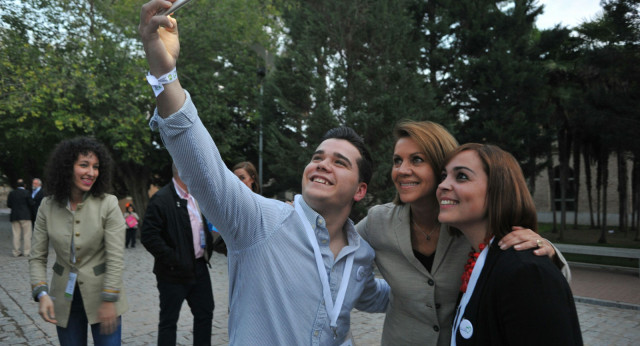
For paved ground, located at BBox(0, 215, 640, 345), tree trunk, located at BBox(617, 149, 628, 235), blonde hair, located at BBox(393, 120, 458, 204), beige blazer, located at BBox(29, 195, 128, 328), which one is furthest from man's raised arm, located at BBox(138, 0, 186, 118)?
tree trunk, located at BBox(617, 149, 628, 235)

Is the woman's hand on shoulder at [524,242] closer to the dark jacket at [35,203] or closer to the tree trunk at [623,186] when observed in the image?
the dark jacket at [35,203]

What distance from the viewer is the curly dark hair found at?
3.13 meters

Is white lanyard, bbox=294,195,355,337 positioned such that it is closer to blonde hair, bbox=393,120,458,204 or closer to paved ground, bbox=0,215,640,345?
blonde hair, bbox=393,120,458,204

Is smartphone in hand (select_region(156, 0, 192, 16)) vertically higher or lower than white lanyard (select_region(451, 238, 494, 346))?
higher

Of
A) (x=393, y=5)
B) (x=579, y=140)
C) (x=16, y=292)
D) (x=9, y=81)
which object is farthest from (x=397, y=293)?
(x=579, y=140)

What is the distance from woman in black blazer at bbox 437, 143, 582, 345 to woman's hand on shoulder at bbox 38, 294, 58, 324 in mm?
2522

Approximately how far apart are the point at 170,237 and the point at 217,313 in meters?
3.35

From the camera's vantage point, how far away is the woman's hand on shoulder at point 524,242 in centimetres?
165

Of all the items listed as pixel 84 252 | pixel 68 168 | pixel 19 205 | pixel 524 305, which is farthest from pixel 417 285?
pixel 19 205

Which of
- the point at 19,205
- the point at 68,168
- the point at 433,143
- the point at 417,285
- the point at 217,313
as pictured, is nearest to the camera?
the point at 417,285

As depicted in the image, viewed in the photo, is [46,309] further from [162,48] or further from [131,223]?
[131,223]

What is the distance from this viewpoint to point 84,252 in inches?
120

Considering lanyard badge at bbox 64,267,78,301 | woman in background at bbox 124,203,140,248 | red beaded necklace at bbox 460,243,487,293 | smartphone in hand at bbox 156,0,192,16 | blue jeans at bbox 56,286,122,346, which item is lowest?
woman in background at bbox 124,203,140,248

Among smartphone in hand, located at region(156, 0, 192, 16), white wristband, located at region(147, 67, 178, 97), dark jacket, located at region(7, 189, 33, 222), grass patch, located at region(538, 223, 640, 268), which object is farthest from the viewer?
grass patch, located at region(538, 223, 640, 268)
